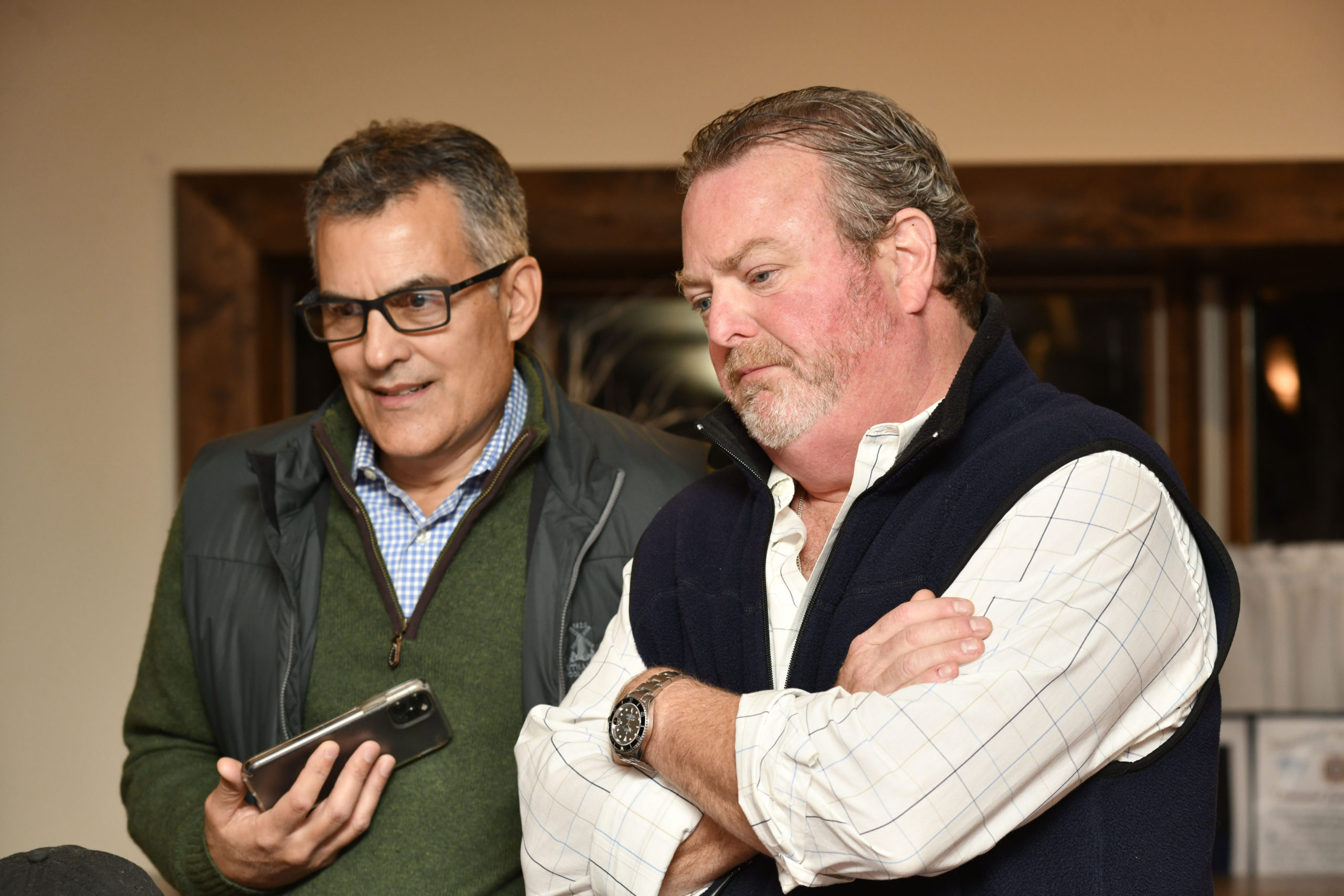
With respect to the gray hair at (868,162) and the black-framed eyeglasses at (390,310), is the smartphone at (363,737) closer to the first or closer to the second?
the black-framed eyeglasses at (390,310)

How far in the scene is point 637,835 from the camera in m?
1.22

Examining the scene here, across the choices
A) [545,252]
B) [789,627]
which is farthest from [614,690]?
[545,252]

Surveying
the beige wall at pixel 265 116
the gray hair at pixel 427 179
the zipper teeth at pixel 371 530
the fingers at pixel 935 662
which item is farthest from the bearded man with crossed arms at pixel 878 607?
the beige wall at pixel 265 116

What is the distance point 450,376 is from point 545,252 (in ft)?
3.67

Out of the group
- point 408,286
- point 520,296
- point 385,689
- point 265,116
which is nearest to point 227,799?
point 385,689

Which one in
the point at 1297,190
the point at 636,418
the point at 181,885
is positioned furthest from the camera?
the point at 636,418

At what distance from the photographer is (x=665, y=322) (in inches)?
121

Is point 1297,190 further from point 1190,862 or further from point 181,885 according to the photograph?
point 181,885

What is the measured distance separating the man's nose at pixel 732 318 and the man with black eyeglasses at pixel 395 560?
467mm

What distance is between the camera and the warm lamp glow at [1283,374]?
3.00 m

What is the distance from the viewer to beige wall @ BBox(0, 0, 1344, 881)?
2.81 metres

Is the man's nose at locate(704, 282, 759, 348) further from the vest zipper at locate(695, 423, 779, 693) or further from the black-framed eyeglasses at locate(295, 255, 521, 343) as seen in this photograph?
the black-framed eyeglasses at locate(295, 255, 521, 343)

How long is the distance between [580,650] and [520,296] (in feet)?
1.91

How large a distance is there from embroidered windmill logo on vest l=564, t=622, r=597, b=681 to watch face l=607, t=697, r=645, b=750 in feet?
1.21
